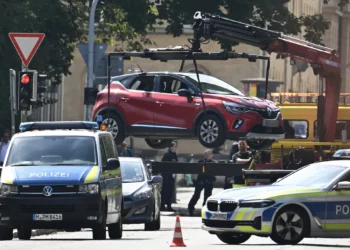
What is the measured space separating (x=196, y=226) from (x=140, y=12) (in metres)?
16.1

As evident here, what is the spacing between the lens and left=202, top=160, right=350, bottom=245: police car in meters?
22.6

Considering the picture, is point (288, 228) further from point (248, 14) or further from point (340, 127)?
point (248, 14)

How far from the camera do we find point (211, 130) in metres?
32.0

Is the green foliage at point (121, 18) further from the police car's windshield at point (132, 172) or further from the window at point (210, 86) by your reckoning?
the police car's windshield at point (132, 172)

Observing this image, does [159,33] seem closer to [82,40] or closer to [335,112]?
[82,40]

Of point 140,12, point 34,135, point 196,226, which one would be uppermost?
A: point 140,12

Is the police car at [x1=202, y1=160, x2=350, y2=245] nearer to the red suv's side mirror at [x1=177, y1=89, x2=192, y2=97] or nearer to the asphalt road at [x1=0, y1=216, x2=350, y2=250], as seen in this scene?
the asphalt road at [x1=0, y1=216, x2=350, y2=250]

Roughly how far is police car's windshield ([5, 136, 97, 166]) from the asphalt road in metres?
1.23

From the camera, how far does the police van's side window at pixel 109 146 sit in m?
24.5

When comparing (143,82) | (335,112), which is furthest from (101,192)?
(335,112)

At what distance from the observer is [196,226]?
32562 millimetres

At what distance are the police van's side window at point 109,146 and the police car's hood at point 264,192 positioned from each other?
2.11 metres

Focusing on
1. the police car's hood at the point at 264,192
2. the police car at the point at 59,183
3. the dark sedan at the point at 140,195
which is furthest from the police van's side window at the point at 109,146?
the dark sedan at the point at 140,195

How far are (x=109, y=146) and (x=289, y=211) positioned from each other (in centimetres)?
366
